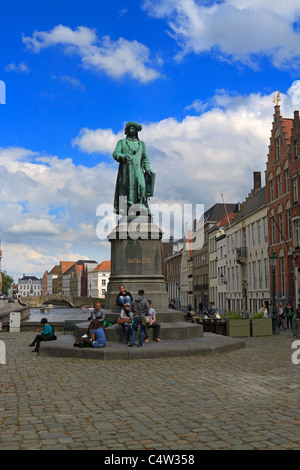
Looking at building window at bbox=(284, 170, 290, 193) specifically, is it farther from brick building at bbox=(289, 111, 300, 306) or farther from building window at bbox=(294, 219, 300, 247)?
building window at bbox=(294, 219, 300, 247)

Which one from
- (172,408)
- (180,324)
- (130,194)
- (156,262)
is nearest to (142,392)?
(172,408)

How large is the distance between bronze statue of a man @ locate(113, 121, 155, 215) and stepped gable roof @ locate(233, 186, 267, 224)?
30.3 metres

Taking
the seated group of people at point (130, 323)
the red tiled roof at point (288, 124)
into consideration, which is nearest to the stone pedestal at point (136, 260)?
the seated group of people at point (130, 323)

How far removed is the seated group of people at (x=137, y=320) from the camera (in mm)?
12602

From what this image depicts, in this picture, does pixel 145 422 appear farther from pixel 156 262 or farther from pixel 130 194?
pixel 130 194

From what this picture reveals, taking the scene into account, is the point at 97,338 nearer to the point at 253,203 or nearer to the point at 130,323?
the point at 130,323

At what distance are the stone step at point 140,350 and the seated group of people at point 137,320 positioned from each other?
0.78ft

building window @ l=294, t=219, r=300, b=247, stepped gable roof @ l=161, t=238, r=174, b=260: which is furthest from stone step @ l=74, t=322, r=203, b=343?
stepped gable roof @ l=161, t=238, r=174, b=260

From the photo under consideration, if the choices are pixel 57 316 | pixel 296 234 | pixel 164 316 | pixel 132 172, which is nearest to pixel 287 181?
pixel 296 234

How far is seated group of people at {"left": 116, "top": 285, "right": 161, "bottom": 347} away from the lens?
12.6 metres

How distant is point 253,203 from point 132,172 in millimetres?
37460

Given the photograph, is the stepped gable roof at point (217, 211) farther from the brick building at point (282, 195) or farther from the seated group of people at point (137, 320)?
the seated group of people at point (137, 320)

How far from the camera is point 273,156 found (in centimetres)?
4425

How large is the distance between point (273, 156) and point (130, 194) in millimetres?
30411
